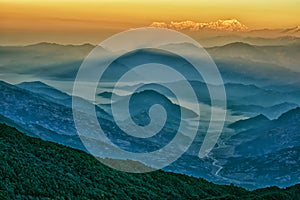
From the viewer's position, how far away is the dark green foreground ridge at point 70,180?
1987 inches

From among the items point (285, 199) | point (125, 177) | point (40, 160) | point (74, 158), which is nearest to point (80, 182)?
point (40, 160)

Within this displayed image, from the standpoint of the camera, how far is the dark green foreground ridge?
166 ft

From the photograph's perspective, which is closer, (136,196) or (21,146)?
(136,196)

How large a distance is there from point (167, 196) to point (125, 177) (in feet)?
25.6

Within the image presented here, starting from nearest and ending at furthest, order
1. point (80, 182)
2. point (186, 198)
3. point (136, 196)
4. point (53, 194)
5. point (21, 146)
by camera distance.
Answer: point (53, 194)
point (80, 182)
point (136, 196)
point (21, 146)
point (186, 198)

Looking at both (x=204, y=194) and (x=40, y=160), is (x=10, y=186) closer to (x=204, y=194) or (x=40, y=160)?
(x=40, y=160)

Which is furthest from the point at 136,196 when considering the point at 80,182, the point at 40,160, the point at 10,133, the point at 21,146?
the point at 10,133

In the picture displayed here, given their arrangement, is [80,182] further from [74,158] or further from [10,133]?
[10,133]

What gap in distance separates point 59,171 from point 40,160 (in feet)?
15.0

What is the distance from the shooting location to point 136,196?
6275 centimetres

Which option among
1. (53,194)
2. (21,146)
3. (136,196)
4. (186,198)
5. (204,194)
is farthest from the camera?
(204,194)

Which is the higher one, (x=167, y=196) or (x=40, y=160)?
(x=40, y=160)

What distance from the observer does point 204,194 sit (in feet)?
266

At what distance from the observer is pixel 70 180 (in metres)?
56.2
